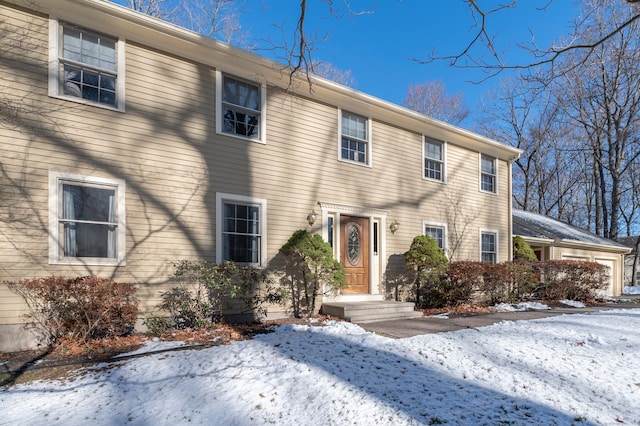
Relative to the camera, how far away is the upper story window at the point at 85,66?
19.4 ft

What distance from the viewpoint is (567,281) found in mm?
11914

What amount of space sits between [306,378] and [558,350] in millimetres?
3689

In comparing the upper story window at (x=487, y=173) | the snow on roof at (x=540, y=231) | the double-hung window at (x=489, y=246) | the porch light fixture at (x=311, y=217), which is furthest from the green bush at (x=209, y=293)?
the snow on roof at (x=540, y=231)

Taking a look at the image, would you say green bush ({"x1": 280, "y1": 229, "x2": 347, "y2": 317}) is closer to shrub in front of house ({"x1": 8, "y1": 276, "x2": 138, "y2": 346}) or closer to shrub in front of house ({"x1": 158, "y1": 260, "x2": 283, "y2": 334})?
shrub in front of house ({"x1": 158, "y1": 260, "x2": 283, "y2": 334})

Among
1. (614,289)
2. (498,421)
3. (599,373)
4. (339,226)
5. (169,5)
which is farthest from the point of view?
(614,289)

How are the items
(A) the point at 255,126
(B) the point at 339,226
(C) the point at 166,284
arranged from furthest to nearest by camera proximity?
(B) the point at 339,226 < (A) the point at 255,126 < (C) the point at 166,284

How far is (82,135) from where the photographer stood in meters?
6.05

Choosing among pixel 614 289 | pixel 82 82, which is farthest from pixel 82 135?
pixel 614 289

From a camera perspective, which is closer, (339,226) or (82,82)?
(82,82)

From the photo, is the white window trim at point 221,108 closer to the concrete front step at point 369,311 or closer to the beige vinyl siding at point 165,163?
the beige vinyl siding at point 165,163

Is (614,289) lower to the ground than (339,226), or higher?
lower

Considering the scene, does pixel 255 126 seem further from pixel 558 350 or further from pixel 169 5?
pixel 169 5

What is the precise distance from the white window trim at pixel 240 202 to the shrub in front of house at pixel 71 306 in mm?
1879

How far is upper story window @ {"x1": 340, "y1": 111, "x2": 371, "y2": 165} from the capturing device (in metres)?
9.15
